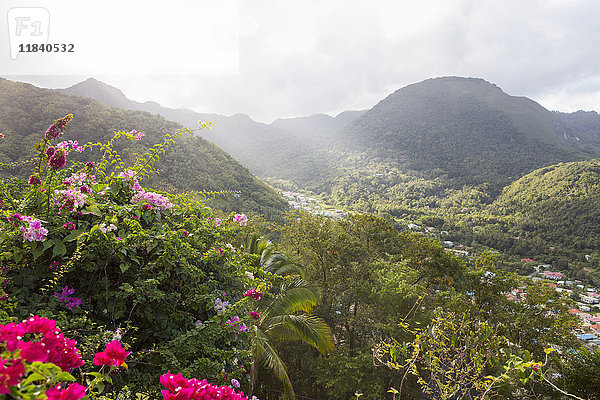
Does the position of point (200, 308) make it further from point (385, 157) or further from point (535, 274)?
point (385, 157)

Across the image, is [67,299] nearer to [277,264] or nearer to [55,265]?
[55,265]

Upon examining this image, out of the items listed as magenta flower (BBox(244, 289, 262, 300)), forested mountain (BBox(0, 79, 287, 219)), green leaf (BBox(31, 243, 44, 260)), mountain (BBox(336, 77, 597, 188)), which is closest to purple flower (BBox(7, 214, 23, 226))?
green leaf (BBox(31, 243, 44, 260))

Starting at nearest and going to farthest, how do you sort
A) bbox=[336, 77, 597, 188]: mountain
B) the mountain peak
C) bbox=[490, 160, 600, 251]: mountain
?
bbox=[490, 160, 600, 251]: mountain, the mountain peak, bbox=[336, 77, 597, 188]: mountain

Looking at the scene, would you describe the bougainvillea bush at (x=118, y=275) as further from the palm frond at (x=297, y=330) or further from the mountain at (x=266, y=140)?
the mountain at (x=266, y=140)

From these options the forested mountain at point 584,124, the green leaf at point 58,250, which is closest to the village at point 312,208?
the green leaf at point 58,250

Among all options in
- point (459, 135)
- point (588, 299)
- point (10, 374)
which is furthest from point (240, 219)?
point (459, 135)

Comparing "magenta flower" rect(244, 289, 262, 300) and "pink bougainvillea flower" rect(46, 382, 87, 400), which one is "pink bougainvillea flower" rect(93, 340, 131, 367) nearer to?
"pink bougainvillea flower" rect(46, 382, 87, 400)

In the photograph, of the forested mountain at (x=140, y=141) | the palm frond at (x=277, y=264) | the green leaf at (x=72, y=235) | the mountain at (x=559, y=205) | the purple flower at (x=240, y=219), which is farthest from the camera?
the mountain at (x=559, y=205)
